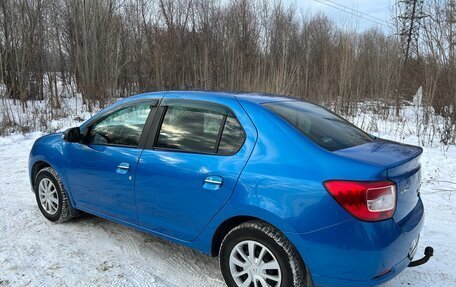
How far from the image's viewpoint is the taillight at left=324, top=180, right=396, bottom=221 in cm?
229

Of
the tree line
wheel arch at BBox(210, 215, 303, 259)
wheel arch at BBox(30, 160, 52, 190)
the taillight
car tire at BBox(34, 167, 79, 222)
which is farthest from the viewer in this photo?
the tree line

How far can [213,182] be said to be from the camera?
2.79 m

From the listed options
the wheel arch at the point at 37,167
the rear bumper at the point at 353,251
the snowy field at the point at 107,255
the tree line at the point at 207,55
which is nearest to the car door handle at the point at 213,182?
the rear bumper at the point at 353,251

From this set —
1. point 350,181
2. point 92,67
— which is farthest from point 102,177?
point 92,67

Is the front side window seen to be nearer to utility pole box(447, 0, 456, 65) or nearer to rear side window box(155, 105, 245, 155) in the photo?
rear side window box(155, 105, 245, 155)

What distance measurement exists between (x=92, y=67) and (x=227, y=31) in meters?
6.13

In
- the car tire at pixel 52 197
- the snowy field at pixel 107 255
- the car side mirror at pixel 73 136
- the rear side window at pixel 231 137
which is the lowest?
the snowy field at pixel 107 255

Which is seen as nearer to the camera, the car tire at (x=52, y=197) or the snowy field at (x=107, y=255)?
the snowy field at (x=107, y=255)

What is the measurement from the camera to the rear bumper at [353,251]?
230 cm

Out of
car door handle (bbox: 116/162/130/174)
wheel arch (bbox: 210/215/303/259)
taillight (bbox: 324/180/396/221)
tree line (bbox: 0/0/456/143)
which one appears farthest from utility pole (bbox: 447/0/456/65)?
car door handle (bbox: 116/162/130/174)

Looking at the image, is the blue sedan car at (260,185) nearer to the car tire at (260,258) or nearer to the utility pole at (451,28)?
the car tire at (260,258)

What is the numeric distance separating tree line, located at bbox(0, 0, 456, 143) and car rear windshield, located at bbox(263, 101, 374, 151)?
23.7 ft

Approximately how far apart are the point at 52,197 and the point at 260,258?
9.27ft

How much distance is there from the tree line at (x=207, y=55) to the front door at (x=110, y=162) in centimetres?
788
